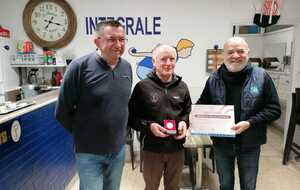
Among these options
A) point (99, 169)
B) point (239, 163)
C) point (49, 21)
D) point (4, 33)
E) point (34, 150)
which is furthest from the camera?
point (49, 21)

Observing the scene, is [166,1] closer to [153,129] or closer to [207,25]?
[207,25]

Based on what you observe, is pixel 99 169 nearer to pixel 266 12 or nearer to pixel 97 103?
pixel 97 103

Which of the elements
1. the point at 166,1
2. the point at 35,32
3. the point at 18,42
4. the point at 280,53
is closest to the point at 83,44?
the point at 35,32

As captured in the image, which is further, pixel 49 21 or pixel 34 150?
pixel 49 21

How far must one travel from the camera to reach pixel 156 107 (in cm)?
170

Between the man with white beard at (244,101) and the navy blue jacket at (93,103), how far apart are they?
2.25ft

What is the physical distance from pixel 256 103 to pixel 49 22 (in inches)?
120

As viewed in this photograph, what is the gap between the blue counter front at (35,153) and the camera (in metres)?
1.72

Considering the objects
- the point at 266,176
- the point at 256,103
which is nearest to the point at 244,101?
the point at 256,103

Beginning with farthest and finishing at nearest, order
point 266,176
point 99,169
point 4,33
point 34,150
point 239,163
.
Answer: point 4,33 → point 266,176 → point 34,150 → point 239,163 → point 99,169

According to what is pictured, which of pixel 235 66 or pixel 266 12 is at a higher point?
pixel 266 12

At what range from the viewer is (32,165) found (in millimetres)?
2021

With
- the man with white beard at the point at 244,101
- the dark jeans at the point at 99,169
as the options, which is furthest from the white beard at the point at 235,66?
the dark jeans at the point at 99,169

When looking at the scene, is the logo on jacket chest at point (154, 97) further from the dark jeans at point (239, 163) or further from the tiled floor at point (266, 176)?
the tiled floor at point (266, 176)
